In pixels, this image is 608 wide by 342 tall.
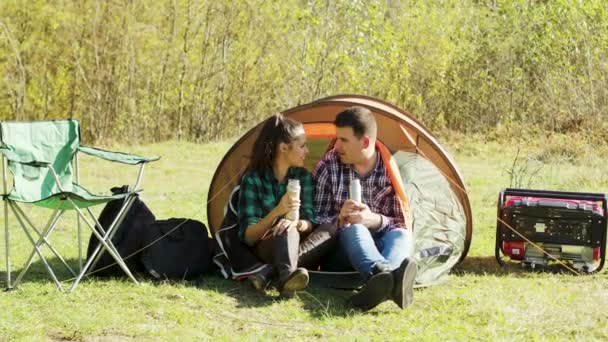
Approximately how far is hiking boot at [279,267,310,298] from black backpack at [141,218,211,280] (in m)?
0.67

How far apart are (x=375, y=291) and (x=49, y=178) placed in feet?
6.40

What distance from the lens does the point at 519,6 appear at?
40.6 feet

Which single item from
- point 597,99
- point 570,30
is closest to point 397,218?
point 597,99

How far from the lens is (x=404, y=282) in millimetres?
3746

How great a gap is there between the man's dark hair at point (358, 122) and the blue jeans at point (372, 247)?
502 millimetres

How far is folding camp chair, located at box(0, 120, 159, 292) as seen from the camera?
13.5ft

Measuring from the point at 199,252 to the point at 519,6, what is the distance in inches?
359

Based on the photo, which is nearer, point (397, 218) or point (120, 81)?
point (397, 218)

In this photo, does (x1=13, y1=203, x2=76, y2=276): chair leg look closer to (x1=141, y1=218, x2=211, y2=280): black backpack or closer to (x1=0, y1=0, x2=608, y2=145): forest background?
(x1=141, y1=218, x2=211, y2=280): black backpack

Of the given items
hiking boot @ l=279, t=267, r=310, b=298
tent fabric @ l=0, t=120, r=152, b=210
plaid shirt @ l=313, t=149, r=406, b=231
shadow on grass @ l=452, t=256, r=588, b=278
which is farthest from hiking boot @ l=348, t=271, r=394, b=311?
tent fabric @ l=0, t=120, r=152, b=210

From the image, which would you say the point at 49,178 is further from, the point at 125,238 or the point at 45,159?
the point at 125,238

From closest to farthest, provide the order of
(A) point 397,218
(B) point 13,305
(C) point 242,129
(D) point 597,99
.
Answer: (B) point 13,305
(A) point 397,218
(D) point 597,99
(C) point 242,129

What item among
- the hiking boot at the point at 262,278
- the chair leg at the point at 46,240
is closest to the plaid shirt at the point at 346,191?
the hiking boot at the point at 262,278

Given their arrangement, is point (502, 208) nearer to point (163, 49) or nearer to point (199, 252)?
point (199, 252)
